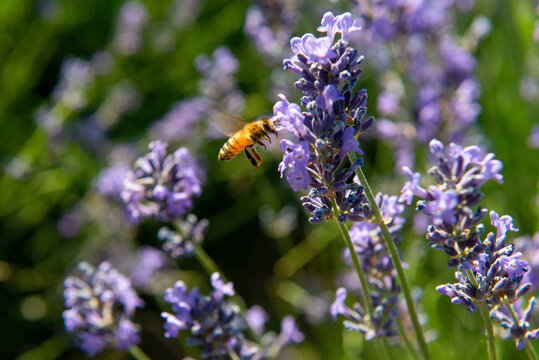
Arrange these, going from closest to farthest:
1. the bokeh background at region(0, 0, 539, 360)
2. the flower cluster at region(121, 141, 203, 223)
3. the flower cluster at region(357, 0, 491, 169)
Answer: the flower cluster at region(121, 141, 203, 223), the flower cluster at region(357, 0, 491, 169), the bokeh background at region(0, 0, 539, 360)

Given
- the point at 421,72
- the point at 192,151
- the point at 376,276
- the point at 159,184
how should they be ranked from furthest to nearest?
the point at 192,151 → the point at 421,72 → the point at 159,184 → the point at 376,276

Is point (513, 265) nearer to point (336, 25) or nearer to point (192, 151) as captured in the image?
point (336, 25)

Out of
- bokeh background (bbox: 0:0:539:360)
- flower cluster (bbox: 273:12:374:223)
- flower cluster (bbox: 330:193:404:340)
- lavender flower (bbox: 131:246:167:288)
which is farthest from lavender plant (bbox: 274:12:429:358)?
lavender flower (bbox: 131:246:167:288)

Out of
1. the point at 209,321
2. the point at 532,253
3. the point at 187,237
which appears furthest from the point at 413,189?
the point at 532,253

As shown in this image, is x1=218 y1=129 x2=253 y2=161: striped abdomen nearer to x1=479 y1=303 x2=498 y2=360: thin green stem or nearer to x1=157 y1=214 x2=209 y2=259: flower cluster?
x1=157 y1=214 x2=209 y2=259: flower cluster

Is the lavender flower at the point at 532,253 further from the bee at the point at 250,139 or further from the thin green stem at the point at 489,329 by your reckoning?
the bee at the point at 250,139

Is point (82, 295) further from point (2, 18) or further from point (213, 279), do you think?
point (2, 18)

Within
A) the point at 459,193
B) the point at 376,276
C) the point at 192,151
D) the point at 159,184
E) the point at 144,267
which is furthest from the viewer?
the point at 192,151
